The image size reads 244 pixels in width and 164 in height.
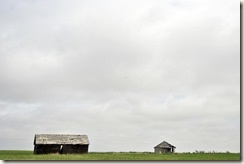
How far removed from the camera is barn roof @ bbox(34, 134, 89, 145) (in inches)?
2419

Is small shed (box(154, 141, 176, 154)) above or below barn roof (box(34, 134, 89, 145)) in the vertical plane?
below

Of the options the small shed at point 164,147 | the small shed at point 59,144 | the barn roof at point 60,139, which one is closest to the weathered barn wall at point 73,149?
the small shed at point 59,144

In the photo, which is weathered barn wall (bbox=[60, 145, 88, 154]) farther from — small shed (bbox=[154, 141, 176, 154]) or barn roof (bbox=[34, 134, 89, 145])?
small shed (bbox=[154, 141, 176, 154])

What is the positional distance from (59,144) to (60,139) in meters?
0.99

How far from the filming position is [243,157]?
72.3 feet

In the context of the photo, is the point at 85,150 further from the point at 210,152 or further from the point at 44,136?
the point at 210,152

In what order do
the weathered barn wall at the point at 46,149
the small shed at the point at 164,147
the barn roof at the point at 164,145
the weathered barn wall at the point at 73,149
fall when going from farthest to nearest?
the barn roof at the point at 164,145, the small shed at the point at 164,147, the weathered barn wall at the point at 73,149, the weathered barn wall at the point at 46,149

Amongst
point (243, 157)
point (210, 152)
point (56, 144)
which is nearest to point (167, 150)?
point (210, 152)

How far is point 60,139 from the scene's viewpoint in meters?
62.4

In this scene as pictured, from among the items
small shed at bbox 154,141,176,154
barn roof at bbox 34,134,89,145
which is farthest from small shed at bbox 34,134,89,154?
small shed at bbox 154,141,176,154

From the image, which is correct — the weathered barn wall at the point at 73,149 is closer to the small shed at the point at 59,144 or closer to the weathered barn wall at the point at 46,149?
the small shed at the point at 59,144

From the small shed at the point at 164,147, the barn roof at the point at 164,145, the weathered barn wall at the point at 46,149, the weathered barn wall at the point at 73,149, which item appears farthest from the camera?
the barn roof at the point at 164,145

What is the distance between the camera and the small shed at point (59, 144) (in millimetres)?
A: 60969

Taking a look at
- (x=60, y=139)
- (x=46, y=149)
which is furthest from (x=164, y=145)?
(x=46, y=149)
